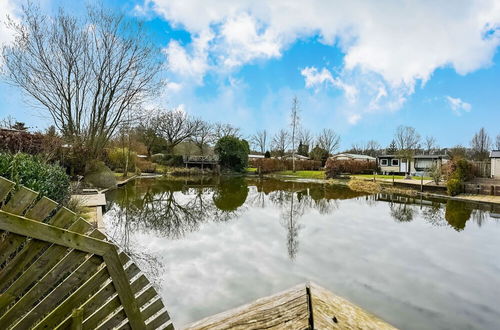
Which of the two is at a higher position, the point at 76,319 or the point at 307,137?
the point at 307,137

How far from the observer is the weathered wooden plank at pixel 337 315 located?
929 millimetres

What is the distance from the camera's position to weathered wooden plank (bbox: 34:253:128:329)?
1.11 meters

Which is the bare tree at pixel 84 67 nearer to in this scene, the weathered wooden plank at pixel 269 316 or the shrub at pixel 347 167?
the weathered wooden plank at pixel 269 316

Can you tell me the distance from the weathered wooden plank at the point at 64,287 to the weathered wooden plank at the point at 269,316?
512 mm

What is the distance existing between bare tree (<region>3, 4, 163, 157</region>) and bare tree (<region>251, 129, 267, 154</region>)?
4034 cm

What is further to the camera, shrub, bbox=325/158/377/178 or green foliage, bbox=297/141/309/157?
green foliage, bbox=297/141/309/157

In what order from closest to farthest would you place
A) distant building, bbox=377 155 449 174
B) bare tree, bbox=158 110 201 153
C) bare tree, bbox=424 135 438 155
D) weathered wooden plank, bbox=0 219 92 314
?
weathered wooden plank, bbox=0 219 92 314 < distant building, bbox=377 155 449 174 < bare tree, bbox=158 110 201 153 < bare tree, bbox=424 135 438 155

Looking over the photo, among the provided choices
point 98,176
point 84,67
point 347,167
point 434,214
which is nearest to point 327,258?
point 434,214

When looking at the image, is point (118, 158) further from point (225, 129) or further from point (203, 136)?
point (225, 129)

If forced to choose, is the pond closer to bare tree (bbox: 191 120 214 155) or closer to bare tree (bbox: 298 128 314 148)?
bare tree (bbox: 191 120 214 155)

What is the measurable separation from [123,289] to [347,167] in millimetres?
28575

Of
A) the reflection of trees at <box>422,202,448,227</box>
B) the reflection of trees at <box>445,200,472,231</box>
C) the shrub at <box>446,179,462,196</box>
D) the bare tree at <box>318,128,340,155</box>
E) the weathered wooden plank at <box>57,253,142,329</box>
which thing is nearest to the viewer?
the weathered wooden plank at <box>57,253,142,329</box>

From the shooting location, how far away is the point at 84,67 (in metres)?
12.0

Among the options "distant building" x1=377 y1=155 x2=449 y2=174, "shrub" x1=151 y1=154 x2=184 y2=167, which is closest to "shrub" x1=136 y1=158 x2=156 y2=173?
"shrub" x1=151 y1=154 x2=184 y2=167
